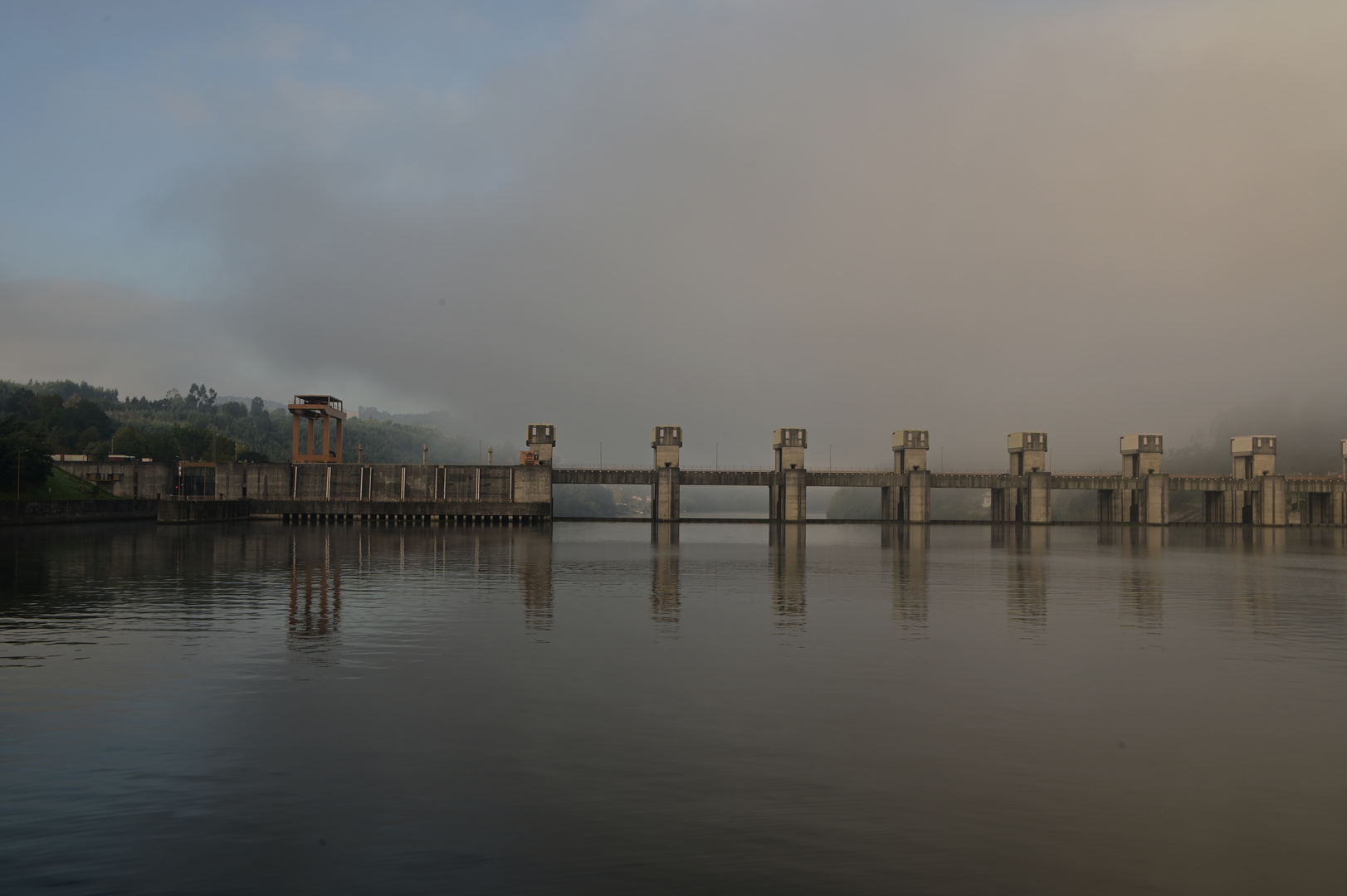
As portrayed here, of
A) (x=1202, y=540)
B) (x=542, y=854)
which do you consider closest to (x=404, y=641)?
(x=542, y=854)

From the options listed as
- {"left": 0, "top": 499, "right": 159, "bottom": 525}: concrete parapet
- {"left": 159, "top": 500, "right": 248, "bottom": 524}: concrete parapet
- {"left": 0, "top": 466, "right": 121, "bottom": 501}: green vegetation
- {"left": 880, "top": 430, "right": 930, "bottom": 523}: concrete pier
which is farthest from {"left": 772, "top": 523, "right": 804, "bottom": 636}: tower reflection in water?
{"left": 0, "top": 466, "right": 121, "bottom": 501}: green vegetation

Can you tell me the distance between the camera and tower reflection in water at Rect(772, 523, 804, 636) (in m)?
28.1

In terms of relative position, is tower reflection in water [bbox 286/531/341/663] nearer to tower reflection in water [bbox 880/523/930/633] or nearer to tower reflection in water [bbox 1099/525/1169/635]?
tower reflection in water [bbox 880/523/930/633]

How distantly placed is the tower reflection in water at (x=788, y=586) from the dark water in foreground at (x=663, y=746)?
52 cm

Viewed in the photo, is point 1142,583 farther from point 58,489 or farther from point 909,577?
point 58,489

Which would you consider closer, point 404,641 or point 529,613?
point 404,641

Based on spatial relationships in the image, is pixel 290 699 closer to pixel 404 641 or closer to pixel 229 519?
pixel 404 641

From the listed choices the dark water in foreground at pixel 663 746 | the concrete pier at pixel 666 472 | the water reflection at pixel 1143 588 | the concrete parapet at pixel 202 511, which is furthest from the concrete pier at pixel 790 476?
the dark water in foreground at pixel 663 746

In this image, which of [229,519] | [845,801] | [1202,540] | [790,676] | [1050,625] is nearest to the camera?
[845,801]

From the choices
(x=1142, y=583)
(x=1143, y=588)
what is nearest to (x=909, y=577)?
(x=1143, y=588)

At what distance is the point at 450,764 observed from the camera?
1325 cm

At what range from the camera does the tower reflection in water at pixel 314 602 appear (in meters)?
23.0

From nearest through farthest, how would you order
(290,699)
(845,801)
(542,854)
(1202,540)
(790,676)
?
(542,854) < (845,801) < (290,699) < (790,676) < (1202,540)

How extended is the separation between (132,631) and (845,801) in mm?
21399
